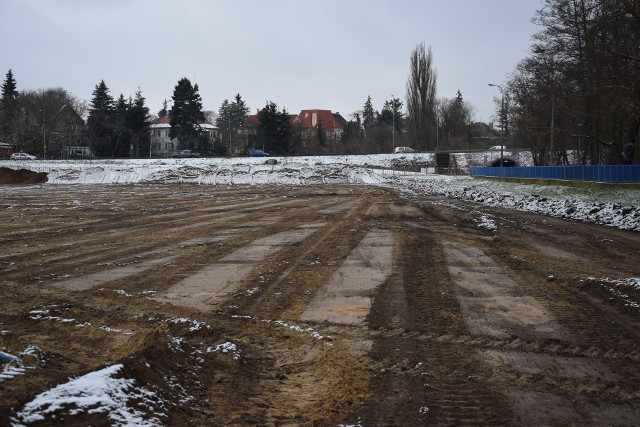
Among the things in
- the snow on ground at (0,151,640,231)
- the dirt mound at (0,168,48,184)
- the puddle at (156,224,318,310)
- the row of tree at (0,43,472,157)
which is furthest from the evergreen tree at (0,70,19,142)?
the puddle at (156,224,318,310)

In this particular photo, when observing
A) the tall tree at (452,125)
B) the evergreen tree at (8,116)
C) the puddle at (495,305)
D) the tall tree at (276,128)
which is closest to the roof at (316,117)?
the tall tree at (452,125)

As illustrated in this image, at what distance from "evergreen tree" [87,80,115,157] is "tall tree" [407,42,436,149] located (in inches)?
1997

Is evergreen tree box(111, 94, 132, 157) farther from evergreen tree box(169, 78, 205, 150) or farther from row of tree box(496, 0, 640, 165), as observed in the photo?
row of tree box(496, 0, 640, 165)

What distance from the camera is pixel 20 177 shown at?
178 ft

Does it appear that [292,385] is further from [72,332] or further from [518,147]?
[518,147]

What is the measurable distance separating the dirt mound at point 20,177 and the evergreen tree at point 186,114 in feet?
120

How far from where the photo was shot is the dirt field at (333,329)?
4.00 metres

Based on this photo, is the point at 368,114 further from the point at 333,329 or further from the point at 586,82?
the point at 333,329

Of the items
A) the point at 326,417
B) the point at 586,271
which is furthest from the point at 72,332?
the point at 586,271

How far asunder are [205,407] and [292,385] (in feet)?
2.73

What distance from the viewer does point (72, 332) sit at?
5.71 metres

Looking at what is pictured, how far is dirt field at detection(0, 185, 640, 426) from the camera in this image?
400 centimetres

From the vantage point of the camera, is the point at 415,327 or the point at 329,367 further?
the point at 415,327

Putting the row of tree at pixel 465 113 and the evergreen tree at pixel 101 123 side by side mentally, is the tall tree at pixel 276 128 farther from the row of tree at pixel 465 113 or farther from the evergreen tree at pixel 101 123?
the evergreen tree at pixel 101 123
